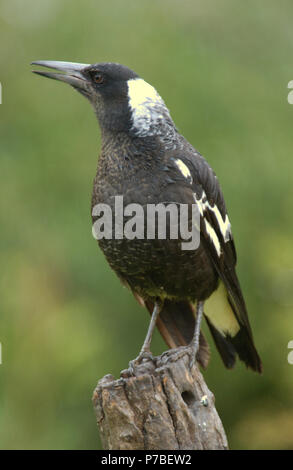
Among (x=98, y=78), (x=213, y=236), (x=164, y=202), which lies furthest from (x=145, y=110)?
(x=213, y=236)

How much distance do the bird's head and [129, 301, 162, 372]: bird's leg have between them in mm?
964

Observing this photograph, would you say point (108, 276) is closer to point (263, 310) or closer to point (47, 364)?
point (47, 364)

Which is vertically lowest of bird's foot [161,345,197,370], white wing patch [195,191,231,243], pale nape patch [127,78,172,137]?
bird's foot [161,345,197,370]

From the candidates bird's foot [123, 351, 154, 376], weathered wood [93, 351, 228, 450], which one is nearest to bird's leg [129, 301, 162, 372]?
bird's foot [123, 351, 154, 376]

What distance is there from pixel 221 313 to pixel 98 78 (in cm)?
148

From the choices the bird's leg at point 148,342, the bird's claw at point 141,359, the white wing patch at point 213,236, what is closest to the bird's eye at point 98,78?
the white wing patch at point 213,236

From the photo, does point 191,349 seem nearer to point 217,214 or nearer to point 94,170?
point 217,214

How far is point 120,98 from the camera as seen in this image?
11.9ft

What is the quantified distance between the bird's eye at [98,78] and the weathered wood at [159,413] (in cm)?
157

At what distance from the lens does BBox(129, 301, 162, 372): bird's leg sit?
135 inches

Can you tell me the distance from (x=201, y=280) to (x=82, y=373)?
1.60 meters

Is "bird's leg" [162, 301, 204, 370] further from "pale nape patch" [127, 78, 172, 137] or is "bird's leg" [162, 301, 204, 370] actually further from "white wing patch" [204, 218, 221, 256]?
"pale nape patch" [127, 78, 172, 137]

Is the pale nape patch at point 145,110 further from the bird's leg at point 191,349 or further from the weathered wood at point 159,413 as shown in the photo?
the weathered wood at point 159,413

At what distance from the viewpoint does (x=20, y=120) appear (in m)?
5.59
